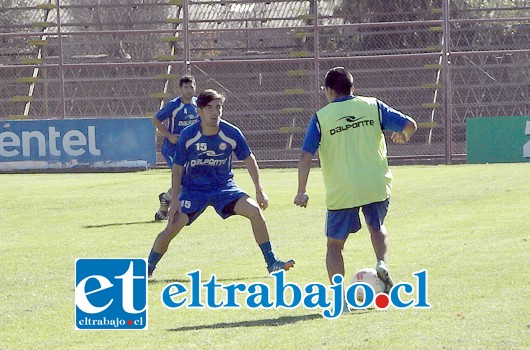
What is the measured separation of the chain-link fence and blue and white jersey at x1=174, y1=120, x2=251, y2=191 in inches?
653

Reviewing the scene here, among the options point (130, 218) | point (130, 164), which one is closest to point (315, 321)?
point (130, 218)

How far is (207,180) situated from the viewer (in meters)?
10.2

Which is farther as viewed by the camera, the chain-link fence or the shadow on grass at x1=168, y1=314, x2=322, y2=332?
the chain-link fence

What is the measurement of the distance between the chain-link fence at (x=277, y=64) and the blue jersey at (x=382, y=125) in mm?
18217

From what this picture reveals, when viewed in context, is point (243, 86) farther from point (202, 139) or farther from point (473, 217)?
point (202, 139)

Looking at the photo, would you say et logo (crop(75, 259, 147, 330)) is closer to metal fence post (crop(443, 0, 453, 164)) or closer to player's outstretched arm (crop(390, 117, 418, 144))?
player's outstretched arm (crop(390, 117, 418, 144))

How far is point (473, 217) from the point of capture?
14250mm

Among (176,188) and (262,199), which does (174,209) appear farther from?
(262,199)

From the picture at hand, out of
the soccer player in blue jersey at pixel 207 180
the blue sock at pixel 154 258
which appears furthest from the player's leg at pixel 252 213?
the blue sock at pixel 154 258

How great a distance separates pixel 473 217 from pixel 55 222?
17.4 feet

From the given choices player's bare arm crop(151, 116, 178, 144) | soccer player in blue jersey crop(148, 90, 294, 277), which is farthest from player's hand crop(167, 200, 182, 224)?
player's bare arm crop(151, 116, 178, 144)

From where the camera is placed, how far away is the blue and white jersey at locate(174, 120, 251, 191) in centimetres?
1003

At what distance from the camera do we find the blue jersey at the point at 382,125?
8.31 metres

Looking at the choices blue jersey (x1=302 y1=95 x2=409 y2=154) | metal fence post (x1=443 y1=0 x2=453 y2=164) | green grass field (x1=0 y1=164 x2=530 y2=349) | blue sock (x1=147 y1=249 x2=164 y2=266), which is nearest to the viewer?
green grass field (x1=0 y1=164 x2=530 y2=349)
